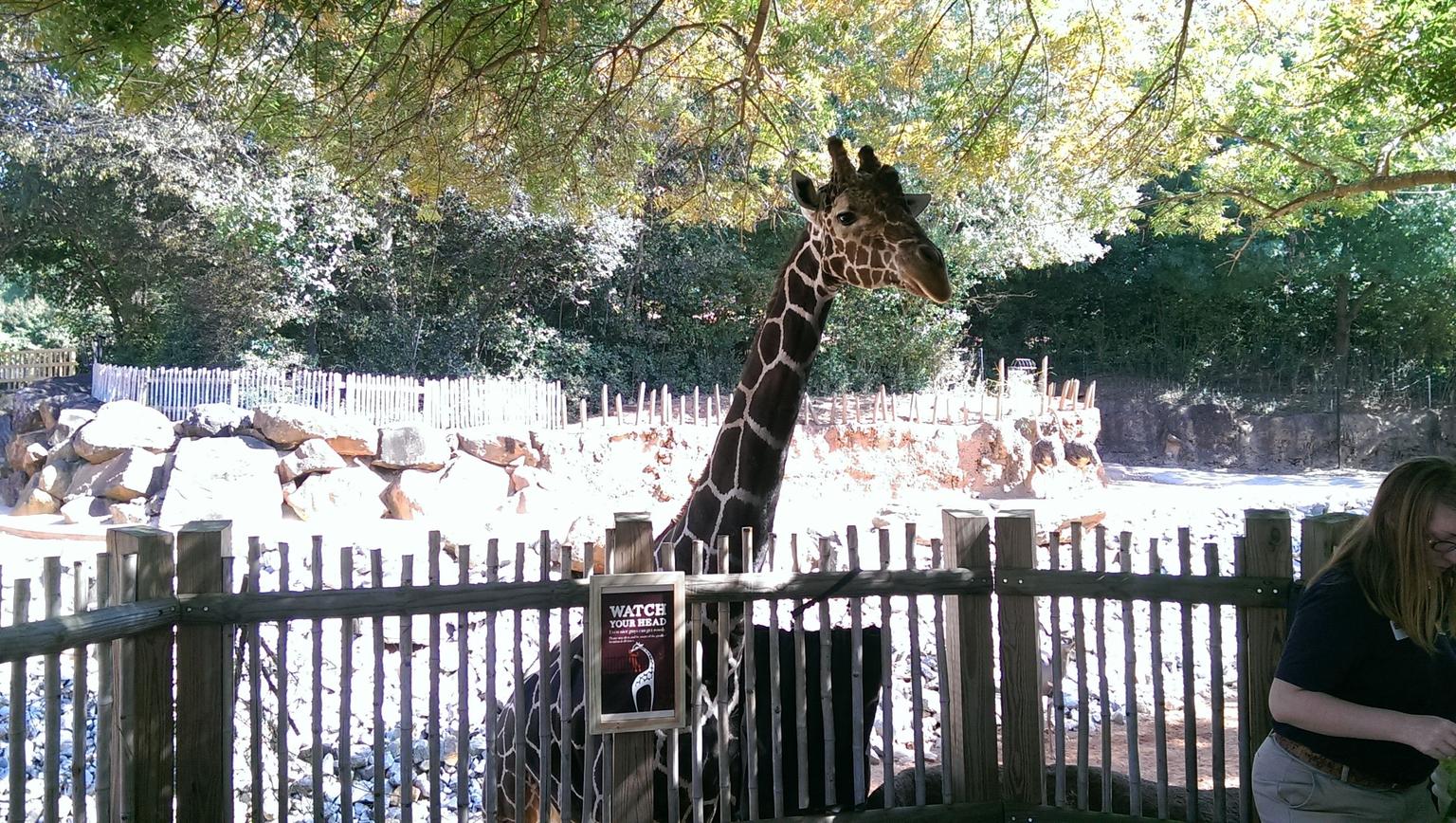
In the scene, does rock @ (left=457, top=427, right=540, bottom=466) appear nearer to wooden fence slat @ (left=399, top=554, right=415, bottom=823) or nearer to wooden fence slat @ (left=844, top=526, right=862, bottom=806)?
wooden fence slat @ (left=399, top=554, right=415, bottom=823)

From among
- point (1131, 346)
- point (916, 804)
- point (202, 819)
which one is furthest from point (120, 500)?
point (1131, 346)

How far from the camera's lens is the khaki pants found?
7.84ft

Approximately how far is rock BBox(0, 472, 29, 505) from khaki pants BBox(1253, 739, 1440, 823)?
1669 centimetres

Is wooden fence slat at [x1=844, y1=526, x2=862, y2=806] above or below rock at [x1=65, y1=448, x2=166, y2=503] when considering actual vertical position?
below

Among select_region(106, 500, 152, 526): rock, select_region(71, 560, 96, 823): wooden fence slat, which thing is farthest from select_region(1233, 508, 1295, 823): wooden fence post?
select_region(106, 500, 152, 526): rock

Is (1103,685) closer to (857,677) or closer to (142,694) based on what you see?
(857,677)

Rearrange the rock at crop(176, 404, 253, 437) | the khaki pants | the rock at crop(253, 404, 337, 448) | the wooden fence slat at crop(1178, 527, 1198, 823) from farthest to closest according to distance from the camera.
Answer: the rock at crop(176, 404, 253, 437) < the rock at crop(253, 404, 337, 448) < the wooden fence slat at crop(1178, 527, 1198, 823) < the khaki pants

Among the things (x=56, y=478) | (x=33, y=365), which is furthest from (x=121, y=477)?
(x=33, y=365)

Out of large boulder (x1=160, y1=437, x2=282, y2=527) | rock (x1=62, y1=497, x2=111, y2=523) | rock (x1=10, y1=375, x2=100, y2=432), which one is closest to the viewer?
large boulder (x1=160, y1=437, x2=282, y2=527)

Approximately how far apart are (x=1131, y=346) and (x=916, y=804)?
2665cm

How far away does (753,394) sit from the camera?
4.13m

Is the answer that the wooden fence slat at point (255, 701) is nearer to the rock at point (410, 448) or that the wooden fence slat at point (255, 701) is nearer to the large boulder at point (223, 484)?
the large boulder at point (223, 484)

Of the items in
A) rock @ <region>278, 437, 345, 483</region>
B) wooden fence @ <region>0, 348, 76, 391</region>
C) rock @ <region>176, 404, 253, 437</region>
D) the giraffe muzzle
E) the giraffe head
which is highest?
wooden fence @ <region>0, 348, 76, 391</region>

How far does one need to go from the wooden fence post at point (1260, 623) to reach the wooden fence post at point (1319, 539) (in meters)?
0.05
